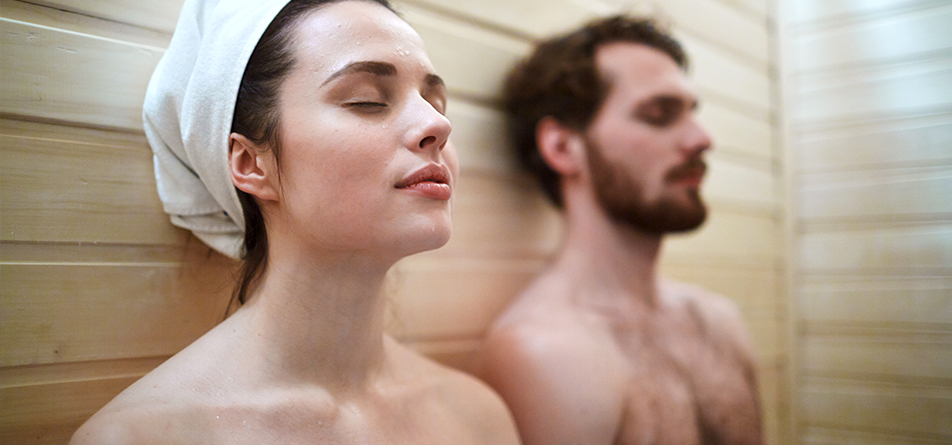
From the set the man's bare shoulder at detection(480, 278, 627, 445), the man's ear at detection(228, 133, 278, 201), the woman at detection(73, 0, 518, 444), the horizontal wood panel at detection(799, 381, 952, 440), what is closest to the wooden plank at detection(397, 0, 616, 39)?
the woman at detection(73, 0, 518, 444)

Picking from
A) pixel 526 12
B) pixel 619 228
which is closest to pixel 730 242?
pixel 619 228

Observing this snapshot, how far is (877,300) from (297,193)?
81.9 inches

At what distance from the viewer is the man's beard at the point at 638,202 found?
4.97 ft

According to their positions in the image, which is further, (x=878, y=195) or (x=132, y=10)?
(x=878, y=195)

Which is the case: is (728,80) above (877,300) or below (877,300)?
above

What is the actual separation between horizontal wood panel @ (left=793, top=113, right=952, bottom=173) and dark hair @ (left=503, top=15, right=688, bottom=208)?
3.19 ft

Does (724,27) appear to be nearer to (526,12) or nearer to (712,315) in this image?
(526,12)

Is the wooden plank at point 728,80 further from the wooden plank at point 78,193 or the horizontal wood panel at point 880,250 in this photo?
the wooden plank at point 78,193

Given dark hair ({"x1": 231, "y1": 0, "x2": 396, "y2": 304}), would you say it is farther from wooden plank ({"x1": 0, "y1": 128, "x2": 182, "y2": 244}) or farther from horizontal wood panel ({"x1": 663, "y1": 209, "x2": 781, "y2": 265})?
horizontal wood panel ({"x1": 663, "y1": 209, "x2": 781, "y2": 265})

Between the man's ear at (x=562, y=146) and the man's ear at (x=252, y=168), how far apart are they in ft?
2.65

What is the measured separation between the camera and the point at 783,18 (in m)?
2.48

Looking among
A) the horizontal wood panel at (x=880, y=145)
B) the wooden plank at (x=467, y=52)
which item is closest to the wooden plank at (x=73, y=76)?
the wooden plank at (x=467, y=52)

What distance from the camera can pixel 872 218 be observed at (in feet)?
7.26

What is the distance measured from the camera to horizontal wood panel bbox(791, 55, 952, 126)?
209 cm
